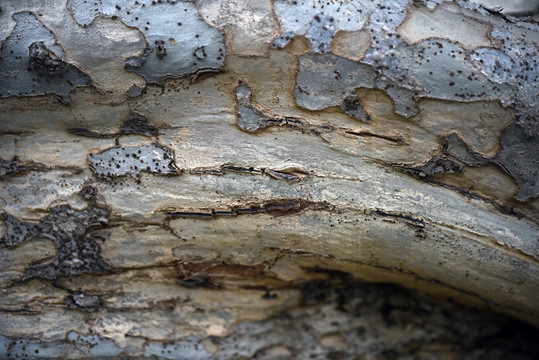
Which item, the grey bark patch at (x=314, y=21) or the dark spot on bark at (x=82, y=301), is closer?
the grey bark patch at (x=314, y=21)

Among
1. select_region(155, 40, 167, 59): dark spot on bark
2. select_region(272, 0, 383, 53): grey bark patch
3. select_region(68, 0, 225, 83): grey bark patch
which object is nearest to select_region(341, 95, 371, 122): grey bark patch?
select_region(272, 0, 383, 53): grey bark patch

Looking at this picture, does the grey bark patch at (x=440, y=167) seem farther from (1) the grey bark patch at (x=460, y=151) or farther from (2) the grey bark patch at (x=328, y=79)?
(2) the grey bark patch at (x=328, y=79)

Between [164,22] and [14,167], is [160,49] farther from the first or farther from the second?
[14,167]

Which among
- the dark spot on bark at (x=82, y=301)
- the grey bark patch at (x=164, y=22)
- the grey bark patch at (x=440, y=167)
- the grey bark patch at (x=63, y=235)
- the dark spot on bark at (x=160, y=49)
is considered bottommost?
the dark spot on bark at (x=82, y=301)

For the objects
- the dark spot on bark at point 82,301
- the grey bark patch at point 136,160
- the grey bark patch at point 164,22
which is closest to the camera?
the grey bark patch at point 164,22

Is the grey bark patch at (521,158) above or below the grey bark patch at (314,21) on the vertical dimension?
below

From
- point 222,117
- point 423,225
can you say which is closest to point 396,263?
point 423,225

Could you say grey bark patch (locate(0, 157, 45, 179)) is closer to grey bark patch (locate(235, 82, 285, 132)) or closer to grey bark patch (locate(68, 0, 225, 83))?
grey bark patch (locate(68, 0, 225, 83))

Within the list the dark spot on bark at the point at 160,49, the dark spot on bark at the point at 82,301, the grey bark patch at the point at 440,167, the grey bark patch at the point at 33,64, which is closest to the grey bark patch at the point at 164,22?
the dark spot on bark at the point at 160,49

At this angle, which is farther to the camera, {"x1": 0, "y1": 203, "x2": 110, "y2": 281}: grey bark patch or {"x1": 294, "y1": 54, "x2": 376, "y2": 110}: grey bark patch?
{"x1": 0, "y1": 203, "x2": 110, "y2": 281}: grey bark patch
